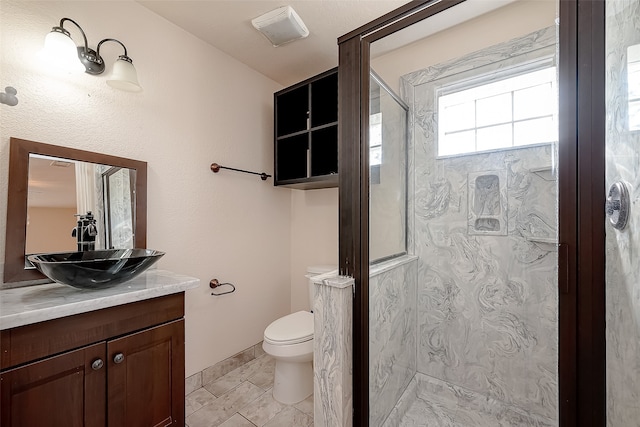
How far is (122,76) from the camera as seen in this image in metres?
1.39

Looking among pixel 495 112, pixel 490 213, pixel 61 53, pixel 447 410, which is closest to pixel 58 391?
pixel 61 53

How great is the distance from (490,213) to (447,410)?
1281mm

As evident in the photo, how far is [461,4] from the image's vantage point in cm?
118

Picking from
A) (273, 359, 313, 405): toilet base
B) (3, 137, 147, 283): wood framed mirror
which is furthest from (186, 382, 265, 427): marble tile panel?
(3, 137, 147, 283): wood framed mirror

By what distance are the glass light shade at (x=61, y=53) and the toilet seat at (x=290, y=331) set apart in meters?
1.78

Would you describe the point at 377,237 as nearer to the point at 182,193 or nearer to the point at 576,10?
the point at 576,10

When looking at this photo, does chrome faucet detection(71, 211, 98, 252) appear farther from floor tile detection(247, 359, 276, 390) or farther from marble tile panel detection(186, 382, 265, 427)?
floor tile detection(247, 359, 276, 390)

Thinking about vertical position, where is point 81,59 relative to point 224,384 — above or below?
above

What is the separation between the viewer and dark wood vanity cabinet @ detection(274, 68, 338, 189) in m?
2.17

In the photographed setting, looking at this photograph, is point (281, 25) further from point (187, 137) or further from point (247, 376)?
point (247, 376)

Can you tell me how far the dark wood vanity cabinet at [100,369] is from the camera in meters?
0.85

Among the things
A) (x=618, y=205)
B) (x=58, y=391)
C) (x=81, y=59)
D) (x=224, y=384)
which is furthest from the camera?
Answer: (x=224, y=384)

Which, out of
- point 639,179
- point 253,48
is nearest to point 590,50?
point 639,179

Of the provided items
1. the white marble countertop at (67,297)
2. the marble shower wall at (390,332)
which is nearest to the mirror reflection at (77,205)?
the white marble countertop at (67,297)
